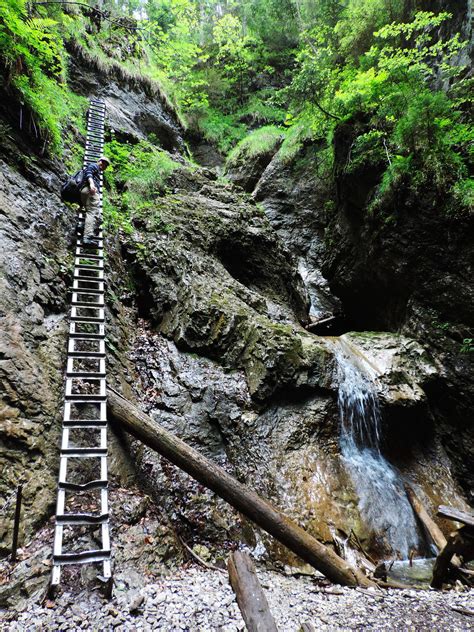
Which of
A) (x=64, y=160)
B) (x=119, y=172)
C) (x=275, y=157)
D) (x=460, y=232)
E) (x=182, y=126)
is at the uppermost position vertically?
(x=182, y=126)

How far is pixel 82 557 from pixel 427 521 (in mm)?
5965

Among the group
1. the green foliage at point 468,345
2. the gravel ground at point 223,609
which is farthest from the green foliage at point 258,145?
the gravel ground at point 223,609

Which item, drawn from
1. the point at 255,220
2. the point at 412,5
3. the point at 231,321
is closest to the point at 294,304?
the point at 255,220

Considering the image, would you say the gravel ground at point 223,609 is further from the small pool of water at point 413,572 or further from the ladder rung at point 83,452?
the ladder rung at point 83,452

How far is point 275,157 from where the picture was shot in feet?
52.4

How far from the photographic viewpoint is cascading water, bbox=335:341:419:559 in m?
5.79

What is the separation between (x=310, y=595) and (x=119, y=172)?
11.3 meters

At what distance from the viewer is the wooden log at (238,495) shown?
420cm

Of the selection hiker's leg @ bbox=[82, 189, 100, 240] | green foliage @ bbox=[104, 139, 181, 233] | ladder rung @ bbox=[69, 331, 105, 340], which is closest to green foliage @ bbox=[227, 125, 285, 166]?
green foliage @ bbox=[104, 139, 181, 233]

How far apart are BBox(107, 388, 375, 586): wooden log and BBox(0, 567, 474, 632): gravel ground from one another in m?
0.31

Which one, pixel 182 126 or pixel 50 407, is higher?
pixel 182 126

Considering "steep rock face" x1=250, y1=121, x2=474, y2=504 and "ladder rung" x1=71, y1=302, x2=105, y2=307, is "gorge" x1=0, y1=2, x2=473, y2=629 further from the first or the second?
"ladder rung" x1=71, y1=302, x2=105, y2=307

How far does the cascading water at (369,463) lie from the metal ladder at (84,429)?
4.48 metres

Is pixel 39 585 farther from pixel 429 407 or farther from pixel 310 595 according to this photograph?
pixel 429 407
